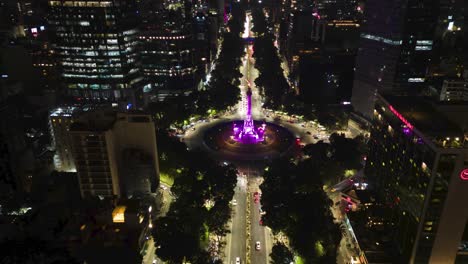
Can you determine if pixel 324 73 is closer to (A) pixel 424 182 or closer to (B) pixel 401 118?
(B) pixel 401 118

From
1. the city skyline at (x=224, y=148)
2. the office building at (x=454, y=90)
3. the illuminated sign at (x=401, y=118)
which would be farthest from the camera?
the office building at (x=454, y=90)

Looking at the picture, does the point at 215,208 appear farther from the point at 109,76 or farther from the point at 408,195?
the point at 109,76

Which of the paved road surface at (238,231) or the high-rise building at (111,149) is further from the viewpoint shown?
the high-rise building at (111,149)

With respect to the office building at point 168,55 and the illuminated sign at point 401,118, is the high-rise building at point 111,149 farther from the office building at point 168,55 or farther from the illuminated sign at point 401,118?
the office building at point 168,55

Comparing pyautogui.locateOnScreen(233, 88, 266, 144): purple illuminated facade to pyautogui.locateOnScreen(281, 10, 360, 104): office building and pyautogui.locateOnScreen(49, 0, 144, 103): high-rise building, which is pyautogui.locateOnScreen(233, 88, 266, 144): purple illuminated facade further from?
pyautogui.locateOnScreen(49, 0, 144, 103): high-rise building

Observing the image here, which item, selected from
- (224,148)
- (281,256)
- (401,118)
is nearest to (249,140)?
(224,148)

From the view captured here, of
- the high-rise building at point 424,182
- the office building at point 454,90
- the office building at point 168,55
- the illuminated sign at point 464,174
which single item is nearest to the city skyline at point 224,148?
the illuminated sign at point 464,174

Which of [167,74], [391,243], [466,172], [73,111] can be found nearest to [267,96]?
[167,74]

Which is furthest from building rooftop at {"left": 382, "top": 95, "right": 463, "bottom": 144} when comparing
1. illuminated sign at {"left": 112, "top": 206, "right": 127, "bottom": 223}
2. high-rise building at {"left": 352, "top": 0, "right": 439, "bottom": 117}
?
illuminated sign at {"left": 112, "top": 206, "right": 127, "bottom": 223}
